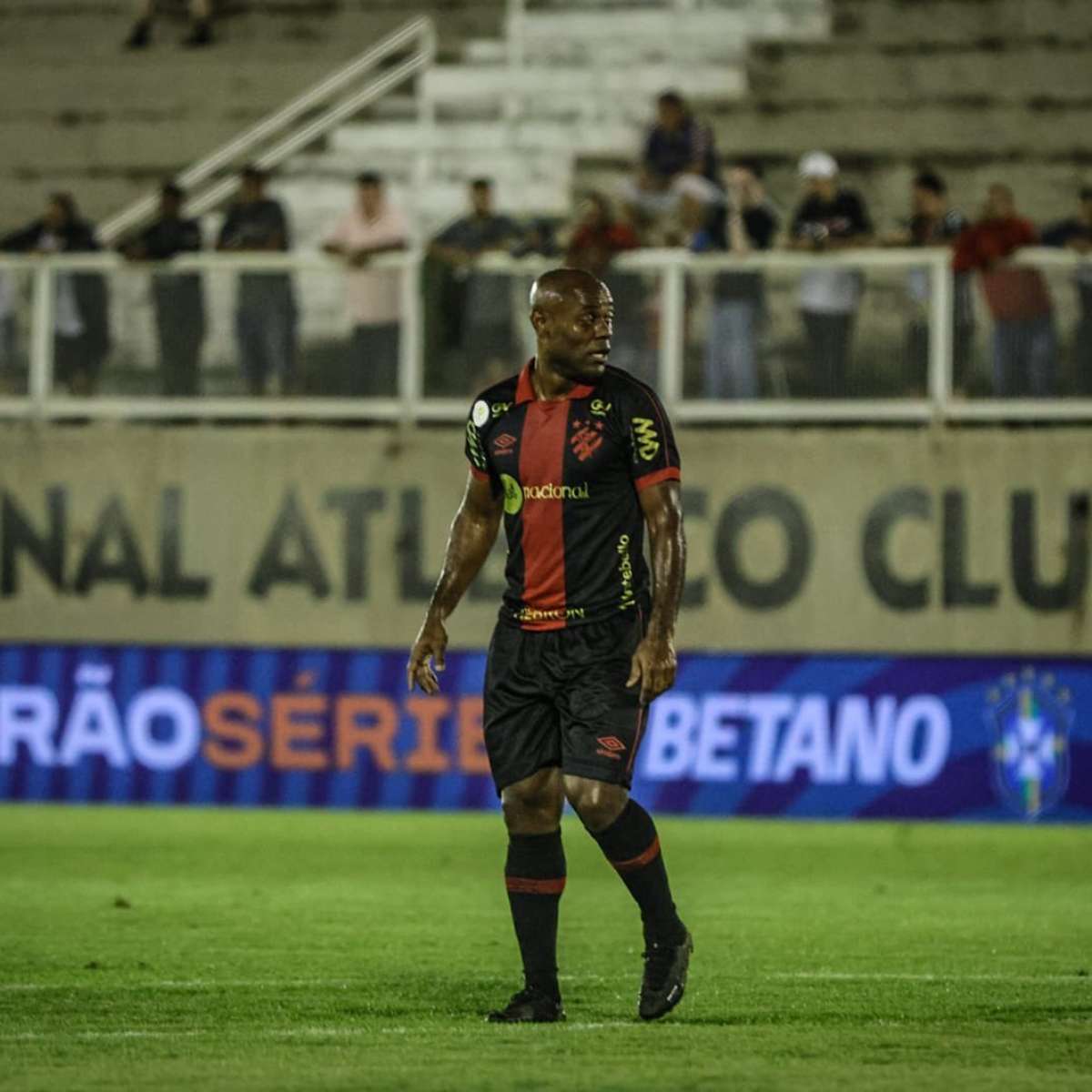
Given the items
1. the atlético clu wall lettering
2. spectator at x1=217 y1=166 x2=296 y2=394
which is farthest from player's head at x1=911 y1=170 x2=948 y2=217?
spectator at x1=217 y1=166 x2=296 y2=394

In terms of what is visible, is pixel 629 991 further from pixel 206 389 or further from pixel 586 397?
pixel 206 389

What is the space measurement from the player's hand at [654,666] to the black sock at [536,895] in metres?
0.52

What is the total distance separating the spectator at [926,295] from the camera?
17.0 metres

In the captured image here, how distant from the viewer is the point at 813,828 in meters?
16.8

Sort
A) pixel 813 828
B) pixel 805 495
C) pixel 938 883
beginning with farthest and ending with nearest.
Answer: pixel 805 495 → pixel 813 828 → pixel 938 883

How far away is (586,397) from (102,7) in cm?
1872

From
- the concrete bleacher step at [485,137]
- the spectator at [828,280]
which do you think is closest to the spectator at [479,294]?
the spectator at [828,280]

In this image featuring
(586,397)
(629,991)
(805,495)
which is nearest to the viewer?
(586,397)

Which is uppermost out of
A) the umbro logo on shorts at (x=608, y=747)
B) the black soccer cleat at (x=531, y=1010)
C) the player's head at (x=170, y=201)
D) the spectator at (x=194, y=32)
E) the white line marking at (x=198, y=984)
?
the spectator at (x=194, y=32)

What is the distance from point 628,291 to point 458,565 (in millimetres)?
9429

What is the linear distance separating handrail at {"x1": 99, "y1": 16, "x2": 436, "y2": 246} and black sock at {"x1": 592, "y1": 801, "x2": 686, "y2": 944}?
1590 centimetres

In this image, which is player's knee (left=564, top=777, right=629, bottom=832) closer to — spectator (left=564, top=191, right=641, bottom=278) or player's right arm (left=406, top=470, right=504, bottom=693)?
player's right arm (left=406, top=470, right=504, bottom=693)

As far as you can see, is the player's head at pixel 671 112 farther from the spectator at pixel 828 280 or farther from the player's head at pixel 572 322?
the player's head at pixel 572 322

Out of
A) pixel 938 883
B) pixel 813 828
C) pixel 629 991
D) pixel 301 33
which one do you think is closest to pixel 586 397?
pixel 629 991
